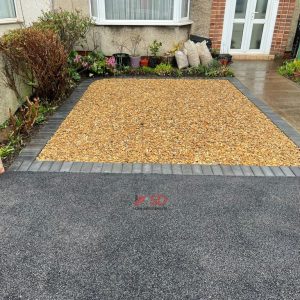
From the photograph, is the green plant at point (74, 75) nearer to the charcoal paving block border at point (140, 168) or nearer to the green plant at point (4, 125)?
the green plant at point (4, 125)

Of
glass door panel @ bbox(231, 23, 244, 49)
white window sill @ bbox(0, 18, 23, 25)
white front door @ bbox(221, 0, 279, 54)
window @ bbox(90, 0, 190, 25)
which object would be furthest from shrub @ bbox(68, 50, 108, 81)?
glass door panel @ bbox(231, 23, 244, 49)

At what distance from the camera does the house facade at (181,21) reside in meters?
8.28

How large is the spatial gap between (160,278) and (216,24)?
9.31 metres

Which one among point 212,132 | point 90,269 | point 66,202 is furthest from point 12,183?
point 212,132

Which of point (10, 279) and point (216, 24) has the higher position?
point (216, 24)

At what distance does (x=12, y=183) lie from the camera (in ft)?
11.3

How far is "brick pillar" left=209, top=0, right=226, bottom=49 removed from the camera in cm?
952

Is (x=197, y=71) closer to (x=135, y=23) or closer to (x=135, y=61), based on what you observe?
(x=135, y=61)

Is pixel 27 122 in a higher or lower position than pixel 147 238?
higher

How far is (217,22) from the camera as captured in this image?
9.78m

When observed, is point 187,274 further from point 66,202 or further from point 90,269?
point 66,202

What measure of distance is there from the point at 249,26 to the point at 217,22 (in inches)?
46.7

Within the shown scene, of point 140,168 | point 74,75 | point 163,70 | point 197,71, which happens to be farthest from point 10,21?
point 140,168

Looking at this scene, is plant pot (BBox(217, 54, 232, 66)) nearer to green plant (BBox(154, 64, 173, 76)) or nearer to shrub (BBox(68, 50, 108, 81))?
green plant (BBox(154, 64, 173, 76))
